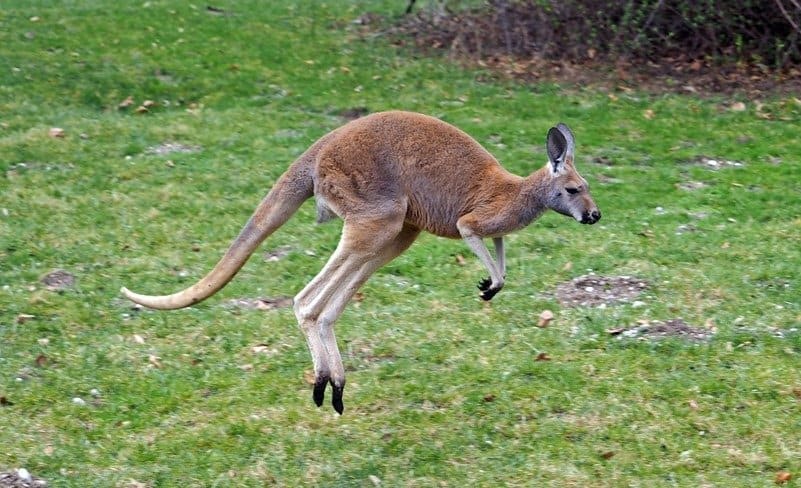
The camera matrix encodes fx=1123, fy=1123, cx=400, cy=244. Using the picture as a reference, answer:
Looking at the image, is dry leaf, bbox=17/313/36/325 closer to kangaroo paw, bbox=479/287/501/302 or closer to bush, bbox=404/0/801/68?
kangaroo paw, bbox=479/287/501/302

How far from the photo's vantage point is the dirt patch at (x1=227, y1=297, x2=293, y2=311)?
7348 mm

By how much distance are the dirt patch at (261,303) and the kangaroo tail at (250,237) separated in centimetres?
178

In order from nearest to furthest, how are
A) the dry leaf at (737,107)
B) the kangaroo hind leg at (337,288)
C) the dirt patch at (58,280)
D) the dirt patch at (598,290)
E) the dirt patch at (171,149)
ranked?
the kangaroo hind leg at (337,288)
the dirt patch at (598,290)
the dirt patch at (58,280)
the dirt patch at (171,149)
the dry leaf at (737,107)

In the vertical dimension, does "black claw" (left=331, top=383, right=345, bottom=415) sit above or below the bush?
above

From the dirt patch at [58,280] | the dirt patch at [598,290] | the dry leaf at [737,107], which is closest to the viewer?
the dirt patch at [598,290]

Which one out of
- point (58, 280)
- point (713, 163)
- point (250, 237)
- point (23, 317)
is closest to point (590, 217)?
point (250, 237)

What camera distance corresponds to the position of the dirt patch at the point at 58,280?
7.52 metres

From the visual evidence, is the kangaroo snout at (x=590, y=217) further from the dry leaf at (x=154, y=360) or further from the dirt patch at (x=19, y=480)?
the dirt patch at (x=19, y=480)

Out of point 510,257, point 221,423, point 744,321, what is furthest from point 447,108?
point 221,423

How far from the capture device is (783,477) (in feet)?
17.0

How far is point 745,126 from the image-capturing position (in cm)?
1124

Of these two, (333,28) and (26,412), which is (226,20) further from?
(26,412)

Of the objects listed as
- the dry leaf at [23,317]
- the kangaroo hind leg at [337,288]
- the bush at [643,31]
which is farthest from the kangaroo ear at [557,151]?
the bush at [643,31]

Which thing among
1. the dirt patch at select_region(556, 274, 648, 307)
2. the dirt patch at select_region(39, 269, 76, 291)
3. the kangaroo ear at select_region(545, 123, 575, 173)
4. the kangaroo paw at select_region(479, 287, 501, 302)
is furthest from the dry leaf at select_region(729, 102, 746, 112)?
the dirt patch at select_region(39, 269, 76, 291)
